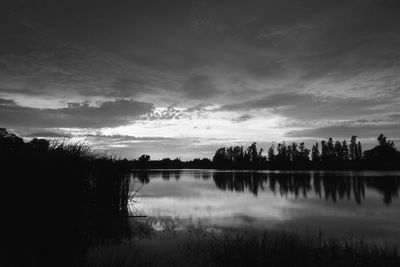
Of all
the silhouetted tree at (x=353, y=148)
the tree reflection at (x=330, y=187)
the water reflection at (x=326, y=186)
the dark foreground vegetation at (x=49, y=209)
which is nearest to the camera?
the dark foreground vegetation at (x=49, y=209)

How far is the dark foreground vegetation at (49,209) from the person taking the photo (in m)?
11.3

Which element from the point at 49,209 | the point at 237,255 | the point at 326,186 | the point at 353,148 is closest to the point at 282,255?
the point at 237,255

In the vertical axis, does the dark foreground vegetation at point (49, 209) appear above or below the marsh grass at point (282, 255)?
above

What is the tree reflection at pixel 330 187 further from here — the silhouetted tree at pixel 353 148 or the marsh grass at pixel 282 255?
the silhouetted tree at pixel 353 148

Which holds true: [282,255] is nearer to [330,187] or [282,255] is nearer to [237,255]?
[237,255]

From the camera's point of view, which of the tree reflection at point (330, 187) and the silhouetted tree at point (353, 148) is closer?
the tree reflection at point (330, 187)

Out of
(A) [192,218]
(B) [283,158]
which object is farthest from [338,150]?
(A) [192,218]

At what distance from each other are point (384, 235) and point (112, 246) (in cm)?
1294

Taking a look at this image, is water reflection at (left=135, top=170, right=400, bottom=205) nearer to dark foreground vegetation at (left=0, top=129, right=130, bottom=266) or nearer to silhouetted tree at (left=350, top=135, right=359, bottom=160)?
dark foreground vegetation at (left=0, top=129, right=130, bottom=266)

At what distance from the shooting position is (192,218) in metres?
21.0

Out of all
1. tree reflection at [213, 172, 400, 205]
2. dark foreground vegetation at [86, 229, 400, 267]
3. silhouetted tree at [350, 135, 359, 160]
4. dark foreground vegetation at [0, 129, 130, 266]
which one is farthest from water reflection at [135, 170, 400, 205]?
silhouetted tree at [350, 135, 359, 160]

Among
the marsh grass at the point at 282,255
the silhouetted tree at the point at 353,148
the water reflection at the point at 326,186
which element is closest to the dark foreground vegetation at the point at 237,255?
the marsh grass at the point at 282,255

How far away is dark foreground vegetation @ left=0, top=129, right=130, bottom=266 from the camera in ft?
37.1

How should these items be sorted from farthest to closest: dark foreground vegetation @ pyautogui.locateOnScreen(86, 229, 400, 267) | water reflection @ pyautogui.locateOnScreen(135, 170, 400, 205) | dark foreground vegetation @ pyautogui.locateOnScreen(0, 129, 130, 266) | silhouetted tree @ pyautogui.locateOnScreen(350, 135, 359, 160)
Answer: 1. silhouetted tree @ pyautogui.locateOnScreen(350, 135, 359, 160)
2. water reflection @ pyautogui.locateOnScreen(135, 170, 400, 205)
3. dark foreground vegetation @ pyautogui.locateOnScreen(0, 129, 130, 266)
4. dark foreground vegetation @ pyautogui.locateOnScreen(86, 229, 400, 267)
